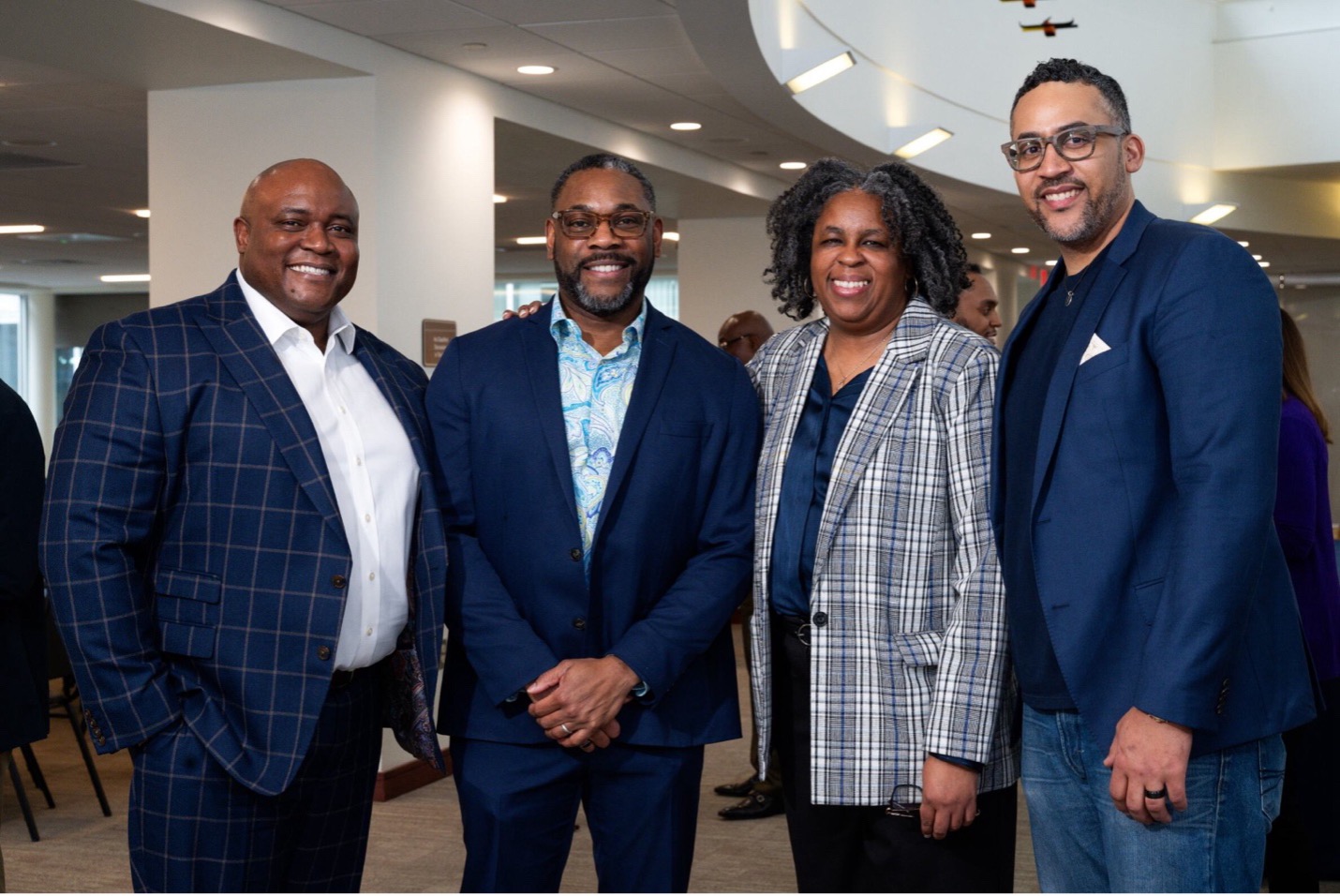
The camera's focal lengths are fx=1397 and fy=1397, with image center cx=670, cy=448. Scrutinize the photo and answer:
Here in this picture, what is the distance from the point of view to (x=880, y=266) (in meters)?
2.75

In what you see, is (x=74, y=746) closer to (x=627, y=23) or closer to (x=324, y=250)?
(x=627, y=23)

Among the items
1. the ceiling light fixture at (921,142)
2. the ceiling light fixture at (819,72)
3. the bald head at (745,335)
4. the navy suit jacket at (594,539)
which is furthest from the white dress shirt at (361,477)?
the ceiling light fixture at (921,142)

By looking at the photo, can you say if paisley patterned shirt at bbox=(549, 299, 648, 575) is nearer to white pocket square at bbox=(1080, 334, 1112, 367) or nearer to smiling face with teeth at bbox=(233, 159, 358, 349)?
→ smiling face with teeth at bbox=(233, 159, 358, 349)

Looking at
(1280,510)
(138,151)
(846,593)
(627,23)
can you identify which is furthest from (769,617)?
(138,151)

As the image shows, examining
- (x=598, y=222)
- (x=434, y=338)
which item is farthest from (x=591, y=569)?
(x=434, y=338)

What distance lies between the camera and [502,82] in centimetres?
693

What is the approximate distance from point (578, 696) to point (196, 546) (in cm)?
74

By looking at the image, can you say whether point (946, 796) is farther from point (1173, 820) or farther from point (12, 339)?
point (12, 339)

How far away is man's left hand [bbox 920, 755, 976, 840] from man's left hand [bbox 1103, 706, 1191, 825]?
0.42 m

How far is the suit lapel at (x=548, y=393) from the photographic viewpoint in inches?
106

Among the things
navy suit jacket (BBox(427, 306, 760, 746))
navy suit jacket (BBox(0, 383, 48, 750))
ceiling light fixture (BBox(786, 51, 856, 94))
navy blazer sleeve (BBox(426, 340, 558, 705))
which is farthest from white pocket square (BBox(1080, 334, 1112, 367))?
ceiling light fixture (BBox(786, 51, 856, 94))

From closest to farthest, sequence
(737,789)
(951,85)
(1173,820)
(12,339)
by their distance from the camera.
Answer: (1173,820) → (737,789) → (951,85) → (12,339)

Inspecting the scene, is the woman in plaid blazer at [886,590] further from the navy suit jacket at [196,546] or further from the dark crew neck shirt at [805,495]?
the navy suit jacket at [196,546]

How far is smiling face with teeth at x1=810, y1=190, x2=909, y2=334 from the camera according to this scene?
2.74 meters
